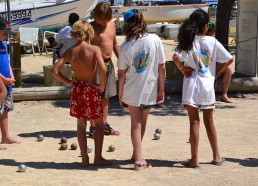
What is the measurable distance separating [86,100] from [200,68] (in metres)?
1.26

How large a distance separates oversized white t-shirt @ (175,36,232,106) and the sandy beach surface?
0.79 meters

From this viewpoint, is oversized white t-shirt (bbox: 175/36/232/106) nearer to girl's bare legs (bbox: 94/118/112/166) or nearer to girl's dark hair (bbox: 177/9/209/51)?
girl's dark hair (bbox: 177/9/209/51)

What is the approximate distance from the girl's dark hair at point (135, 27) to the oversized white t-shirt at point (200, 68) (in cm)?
45

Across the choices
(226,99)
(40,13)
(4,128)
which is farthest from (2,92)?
(40,13)

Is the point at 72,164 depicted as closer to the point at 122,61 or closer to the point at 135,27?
the point at 122,61

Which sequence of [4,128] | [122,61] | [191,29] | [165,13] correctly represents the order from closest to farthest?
[191,29]
[122,61]
[4,128]
[165,13]

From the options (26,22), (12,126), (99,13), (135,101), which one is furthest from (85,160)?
(26,22)

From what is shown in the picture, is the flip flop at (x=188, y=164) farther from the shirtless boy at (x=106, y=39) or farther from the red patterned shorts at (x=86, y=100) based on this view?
the shirtless boy at (x=106, y=39)

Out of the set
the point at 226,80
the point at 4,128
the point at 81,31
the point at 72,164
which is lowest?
the point at 72,164

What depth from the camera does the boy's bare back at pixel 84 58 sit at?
20.5ft

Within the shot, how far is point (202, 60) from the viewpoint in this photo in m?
6.27

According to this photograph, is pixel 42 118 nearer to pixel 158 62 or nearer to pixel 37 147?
pixel 37 147

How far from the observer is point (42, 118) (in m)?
9.56

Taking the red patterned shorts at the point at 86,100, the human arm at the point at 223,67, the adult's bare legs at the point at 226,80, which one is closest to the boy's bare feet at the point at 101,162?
the red patterned shorts at the point at 86,100
